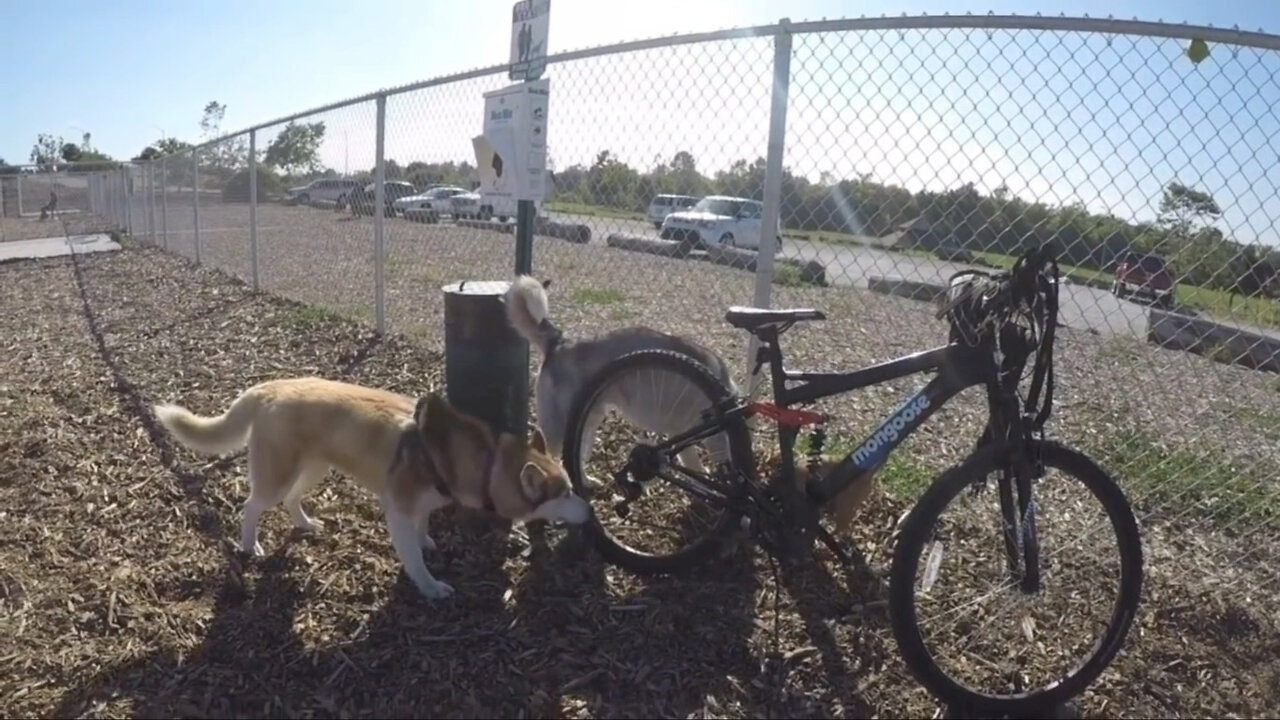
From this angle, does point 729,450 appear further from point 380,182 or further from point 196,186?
point 196,186

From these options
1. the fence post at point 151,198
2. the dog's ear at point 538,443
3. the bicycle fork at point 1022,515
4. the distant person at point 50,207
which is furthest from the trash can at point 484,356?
the distant person at point 50,207

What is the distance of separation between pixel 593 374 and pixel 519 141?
1.43 m

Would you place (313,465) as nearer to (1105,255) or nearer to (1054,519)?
(1054,519)

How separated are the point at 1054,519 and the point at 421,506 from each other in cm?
269

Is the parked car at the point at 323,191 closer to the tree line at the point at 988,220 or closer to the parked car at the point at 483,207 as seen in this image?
the parked car at the point at 483,207

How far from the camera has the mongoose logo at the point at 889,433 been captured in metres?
2.98

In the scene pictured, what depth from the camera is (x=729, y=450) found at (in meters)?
3.37

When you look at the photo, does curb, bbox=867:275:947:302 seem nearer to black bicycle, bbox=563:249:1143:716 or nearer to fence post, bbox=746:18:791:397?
fence post, bbox=746:18:791:397

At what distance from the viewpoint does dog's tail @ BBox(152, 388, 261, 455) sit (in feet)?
11.6

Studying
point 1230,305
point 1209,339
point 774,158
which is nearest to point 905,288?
point 1209,339

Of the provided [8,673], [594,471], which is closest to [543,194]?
[594,471]

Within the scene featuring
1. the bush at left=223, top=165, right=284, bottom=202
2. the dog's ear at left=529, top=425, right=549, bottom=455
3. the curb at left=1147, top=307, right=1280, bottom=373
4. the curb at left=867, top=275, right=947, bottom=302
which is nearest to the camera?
the dog's ear at left=529, top=425, right=549, bottom=455

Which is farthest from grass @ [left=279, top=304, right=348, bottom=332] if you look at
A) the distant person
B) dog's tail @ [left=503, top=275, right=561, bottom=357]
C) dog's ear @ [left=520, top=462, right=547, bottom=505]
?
the distant person

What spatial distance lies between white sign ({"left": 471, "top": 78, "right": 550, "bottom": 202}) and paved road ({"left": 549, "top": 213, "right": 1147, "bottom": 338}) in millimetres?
964
